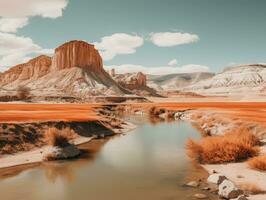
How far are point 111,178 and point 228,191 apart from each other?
6211 millimetres

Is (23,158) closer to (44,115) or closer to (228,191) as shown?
(228,191)

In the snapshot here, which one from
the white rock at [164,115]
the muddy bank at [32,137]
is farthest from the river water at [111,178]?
the white rock at [164,115]

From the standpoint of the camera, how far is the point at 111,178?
61.3 ft

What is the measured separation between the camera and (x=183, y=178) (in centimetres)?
1839

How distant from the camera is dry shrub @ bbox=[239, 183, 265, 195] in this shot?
15227 millimetres

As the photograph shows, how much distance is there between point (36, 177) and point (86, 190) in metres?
4.11

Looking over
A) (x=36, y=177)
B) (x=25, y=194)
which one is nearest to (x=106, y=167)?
(x=36, y=177)

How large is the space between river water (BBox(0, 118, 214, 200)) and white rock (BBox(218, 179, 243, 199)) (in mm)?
1297

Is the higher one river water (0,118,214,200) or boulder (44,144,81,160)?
boulder (44,144,81,160)

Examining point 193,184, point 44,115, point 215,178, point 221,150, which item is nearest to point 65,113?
point 44,115

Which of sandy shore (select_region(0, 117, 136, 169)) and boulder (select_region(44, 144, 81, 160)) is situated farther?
boulder (select_region(44, 144, 81, 160))

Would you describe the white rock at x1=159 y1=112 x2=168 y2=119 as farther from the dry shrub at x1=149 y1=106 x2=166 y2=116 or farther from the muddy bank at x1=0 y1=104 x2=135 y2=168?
the muddy bank at x1=0 y1=104 x2=135 y2=168

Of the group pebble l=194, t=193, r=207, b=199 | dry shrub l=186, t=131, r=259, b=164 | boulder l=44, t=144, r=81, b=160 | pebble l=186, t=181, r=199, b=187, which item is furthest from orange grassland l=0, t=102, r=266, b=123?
pebble l=194, t=193, r=207, b=199

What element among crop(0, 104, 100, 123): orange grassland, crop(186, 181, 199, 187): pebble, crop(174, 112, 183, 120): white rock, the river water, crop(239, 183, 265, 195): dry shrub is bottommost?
the river water
